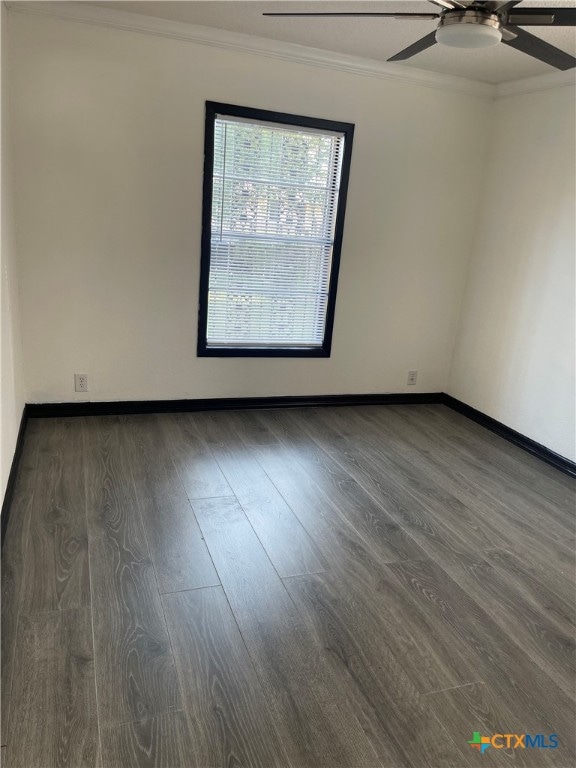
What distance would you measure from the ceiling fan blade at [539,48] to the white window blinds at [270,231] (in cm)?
193

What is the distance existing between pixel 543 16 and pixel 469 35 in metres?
0.25

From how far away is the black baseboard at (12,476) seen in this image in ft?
8.11

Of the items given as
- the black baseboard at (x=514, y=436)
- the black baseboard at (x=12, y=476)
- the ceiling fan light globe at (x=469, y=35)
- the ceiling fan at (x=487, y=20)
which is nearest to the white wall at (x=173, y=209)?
the black baseboard at (x=12, y=476)

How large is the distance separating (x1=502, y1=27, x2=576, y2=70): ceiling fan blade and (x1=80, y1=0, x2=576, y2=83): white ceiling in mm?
524

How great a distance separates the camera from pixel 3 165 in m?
2.92

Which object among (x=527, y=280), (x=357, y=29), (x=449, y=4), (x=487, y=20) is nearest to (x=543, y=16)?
(x=487, y=20)

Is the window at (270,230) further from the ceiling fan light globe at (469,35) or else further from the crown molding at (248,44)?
the ceiling fan light globe at (469,35)

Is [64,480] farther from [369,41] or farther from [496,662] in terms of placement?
[369,41]

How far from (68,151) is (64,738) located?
10.4ft

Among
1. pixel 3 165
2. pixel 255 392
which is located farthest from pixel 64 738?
pixel 255 392

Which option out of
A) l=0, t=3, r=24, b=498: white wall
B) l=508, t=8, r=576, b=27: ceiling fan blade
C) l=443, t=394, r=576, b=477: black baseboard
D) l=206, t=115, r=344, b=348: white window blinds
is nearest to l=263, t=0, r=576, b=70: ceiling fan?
l=508, t=8, r=576, b=27: ceiling fan blade

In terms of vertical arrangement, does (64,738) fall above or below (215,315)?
below

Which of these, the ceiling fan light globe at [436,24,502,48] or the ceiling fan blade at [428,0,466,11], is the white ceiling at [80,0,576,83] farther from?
the ceiling fan blade at [428,0,466,11]

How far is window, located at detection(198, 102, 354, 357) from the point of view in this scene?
3.80 meters
